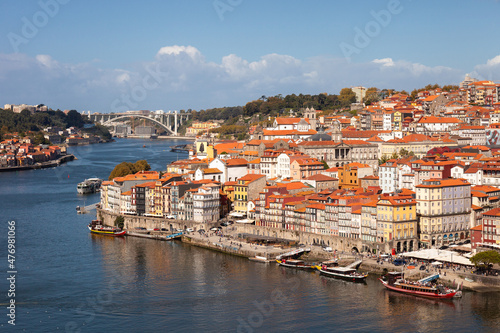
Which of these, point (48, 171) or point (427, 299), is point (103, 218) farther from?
point (48, 171)

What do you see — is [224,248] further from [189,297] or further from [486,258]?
[486,258]

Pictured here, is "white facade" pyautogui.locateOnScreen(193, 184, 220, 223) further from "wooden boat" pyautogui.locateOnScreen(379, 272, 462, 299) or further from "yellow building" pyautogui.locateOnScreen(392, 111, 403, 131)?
"yellow building" pyautogui.locateOnScreen(392, 111, 403, 131)

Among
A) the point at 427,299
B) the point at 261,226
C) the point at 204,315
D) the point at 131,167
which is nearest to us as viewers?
the point at 204,315

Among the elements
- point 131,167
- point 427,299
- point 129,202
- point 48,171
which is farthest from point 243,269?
point 48,171

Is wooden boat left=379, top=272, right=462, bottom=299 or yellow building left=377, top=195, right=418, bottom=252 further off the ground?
yellow building left=377, top=195, right=418, bottom=252

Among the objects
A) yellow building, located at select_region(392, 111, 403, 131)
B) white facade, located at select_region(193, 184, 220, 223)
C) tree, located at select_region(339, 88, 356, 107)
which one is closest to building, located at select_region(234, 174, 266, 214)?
white facade, located at select_region(193, 184, 220, 223)

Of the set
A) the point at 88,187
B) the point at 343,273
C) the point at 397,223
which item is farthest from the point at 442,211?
the point at 88,187

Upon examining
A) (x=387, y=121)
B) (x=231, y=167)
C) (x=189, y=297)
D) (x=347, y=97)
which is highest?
(x=347, y=97)
